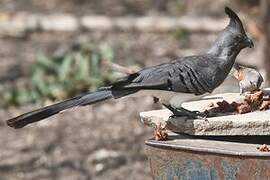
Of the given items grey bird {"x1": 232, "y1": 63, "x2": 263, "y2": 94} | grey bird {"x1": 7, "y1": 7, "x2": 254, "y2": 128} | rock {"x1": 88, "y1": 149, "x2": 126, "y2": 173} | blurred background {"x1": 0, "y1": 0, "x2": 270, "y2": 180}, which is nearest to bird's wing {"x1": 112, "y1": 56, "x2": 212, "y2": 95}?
grey bird {"x1": 7, "y1": 7, "x2": 254, "y2": 128}

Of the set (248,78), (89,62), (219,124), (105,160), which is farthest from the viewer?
(89,62)

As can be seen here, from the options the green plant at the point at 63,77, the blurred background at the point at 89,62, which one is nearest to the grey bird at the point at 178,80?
the blurred background at the point at 89,62

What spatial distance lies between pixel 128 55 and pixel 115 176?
8.94ft

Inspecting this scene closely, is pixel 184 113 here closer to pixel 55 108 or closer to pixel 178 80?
pixel 178 80

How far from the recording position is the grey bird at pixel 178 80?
129 inches

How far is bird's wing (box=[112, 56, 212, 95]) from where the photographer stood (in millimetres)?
3281

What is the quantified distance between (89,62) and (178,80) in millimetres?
4293

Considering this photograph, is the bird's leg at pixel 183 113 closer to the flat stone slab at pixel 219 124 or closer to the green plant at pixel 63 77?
the flat stone slab at pixel 219 124

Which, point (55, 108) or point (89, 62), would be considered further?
point (89, 62)

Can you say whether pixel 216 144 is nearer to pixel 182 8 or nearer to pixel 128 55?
pixel 128 55

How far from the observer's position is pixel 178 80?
330cm

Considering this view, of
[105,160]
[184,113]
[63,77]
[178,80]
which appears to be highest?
[178,80]

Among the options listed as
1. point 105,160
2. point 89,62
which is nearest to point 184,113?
point 105,160

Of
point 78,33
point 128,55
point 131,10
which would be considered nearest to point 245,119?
point 128,55
